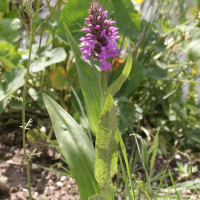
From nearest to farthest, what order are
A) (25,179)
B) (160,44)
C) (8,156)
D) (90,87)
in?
(90,87) < (25,179) < (8,156) < (160,44)

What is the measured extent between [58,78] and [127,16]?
0.47 m

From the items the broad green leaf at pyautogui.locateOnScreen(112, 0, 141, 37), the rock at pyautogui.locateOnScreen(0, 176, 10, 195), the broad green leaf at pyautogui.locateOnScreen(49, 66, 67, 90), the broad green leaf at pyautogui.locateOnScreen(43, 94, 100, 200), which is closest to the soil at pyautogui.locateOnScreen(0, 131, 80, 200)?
the rock at pyautogui.locateOnScreen(0, 176, 10, 195)

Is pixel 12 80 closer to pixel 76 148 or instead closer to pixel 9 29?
pixel 9 29

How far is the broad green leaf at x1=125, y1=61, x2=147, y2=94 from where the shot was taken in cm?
112

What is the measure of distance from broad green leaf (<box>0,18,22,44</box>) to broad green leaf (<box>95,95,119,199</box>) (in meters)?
0.84

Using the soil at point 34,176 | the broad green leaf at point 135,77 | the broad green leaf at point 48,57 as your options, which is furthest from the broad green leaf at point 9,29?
the broad green leaf at point 135,77

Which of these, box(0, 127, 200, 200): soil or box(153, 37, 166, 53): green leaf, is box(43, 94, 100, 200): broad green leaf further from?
box(153, 37, 166, 53): green leaf

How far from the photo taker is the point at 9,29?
1137 mm

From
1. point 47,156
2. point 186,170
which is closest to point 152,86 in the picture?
point 186,170

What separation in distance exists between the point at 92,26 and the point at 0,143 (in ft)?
2.73

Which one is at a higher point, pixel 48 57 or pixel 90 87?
pixel 48 57

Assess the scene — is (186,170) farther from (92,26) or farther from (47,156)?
(92,26)

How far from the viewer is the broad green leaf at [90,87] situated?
64 centimetres

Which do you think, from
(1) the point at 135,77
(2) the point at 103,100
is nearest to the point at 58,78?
(1) the point at 135,77
